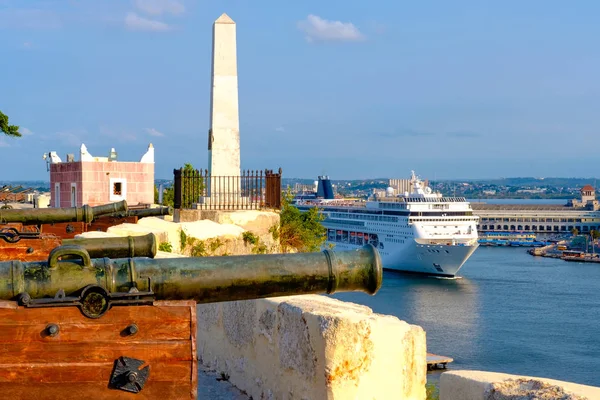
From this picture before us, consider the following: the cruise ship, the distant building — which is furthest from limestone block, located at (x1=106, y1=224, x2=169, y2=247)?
the distant building

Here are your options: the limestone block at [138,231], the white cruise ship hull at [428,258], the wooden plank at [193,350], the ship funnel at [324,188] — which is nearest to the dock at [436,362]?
the limestone block at [138,231]

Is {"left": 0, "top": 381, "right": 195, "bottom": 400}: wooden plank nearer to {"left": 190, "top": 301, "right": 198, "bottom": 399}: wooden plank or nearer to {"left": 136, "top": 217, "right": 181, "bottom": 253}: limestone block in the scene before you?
{"left": 190, "top": 301, "right": 198, "bottom": 399}: wooden plank

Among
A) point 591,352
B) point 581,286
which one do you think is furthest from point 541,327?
point 581,286

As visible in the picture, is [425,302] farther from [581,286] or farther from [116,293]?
[116,293]

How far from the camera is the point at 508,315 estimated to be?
32.4 m

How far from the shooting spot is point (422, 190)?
5844 centimetres

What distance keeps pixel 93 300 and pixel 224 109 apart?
8.60m

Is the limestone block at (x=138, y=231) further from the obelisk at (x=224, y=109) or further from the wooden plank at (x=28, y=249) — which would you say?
the obelisk at (x=224, y=109)

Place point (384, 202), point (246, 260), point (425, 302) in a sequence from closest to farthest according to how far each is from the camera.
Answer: point (246, 260), point (425, 302), point (384, 202)

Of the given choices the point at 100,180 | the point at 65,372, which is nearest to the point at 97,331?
the point at 65,372

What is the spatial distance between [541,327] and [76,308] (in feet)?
94.1

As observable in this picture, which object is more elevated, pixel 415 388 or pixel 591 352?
pixel 415 388

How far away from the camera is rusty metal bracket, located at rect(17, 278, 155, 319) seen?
239cm

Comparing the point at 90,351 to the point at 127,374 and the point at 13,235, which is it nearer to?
the point at 127,374
